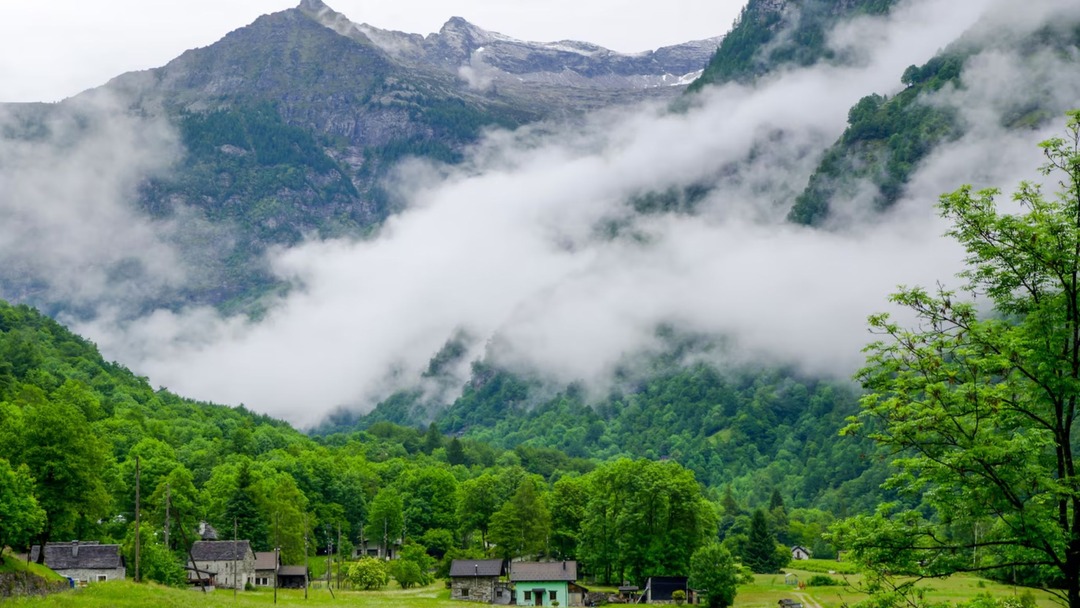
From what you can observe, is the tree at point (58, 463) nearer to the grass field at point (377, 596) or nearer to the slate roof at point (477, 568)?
the grass field at point (377, 596)

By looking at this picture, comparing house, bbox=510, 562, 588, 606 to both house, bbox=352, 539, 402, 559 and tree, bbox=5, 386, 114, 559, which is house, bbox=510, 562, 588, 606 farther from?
tree, bbox=5, 386, 114, 559

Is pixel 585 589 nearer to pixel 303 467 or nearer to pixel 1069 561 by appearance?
pixel 303 467

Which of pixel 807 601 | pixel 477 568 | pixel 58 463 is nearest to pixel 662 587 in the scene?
pixel 807 601

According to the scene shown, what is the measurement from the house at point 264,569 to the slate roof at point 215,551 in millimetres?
4646

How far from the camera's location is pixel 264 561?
12656cm

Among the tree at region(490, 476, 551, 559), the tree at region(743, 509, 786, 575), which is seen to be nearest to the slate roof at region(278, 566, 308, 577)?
the tree at region(490, 476, 551, 559)

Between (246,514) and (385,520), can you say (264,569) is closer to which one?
(246,514)

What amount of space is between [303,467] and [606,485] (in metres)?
55.2

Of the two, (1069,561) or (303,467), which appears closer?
(1069,561)

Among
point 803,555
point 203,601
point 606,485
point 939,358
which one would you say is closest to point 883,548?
point 939,358

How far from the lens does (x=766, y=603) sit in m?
110

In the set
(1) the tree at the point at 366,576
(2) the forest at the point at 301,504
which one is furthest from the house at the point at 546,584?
(1) the tree at the point at 366,576

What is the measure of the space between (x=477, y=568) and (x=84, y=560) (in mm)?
48451

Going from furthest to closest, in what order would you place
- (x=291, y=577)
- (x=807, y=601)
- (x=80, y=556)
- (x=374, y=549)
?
(x=374, y=549), (x=291, y=577), (x=807, y=601), (x=80, y=556)
